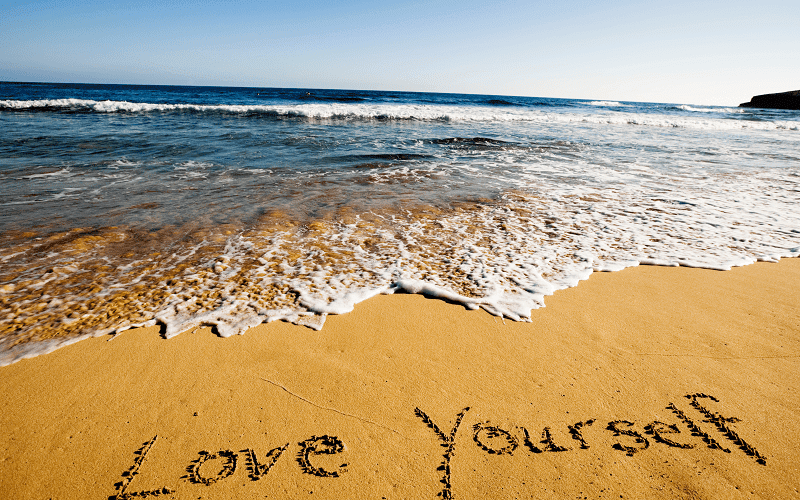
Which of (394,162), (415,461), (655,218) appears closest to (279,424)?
(415,461)

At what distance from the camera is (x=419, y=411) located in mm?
1886

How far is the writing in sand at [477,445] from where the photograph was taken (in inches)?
61.6

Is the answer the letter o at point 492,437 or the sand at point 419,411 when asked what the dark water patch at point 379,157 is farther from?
the letter o at point 492,437

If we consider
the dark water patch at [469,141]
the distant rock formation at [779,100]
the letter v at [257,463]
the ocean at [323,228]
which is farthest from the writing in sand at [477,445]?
the distant rock formation at [779,100]

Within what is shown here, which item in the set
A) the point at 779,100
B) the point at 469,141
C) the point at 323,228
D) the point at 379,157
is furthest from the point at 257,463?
the point at 779,100

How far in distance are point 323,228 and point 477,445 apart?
2936 mm

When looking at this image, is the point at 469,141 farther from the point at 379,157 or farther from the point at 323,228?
the point at 323,228

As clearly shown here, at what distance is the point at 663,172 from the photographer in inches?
297

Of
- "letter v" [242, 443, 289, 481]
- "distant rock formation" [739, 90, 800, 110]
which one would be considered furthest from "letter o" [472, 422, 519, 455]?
"distant rock formation" [739, 90, 800, 110]

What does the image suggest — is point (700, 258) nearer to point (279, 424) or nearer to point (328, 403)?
point (328, 403)

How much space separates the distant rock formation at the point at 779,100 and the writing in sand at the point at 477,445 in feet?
222

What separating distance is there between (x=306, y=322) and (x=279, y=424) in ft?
2.74

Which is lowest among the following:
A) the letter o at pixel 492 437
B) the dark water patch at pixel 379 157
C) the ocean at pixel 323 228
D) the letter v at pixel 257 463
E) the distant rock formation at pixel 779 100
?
the letter v at pixel 257 463

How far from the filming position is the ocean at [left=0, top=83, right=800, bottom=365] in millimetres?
2758
